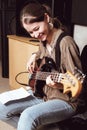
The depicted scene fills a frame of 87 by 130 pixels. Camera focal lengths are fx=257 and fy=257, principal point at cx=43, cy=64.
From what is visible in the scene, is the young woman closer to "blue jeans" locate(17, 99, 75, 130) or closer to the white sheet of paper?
"blue jeans" locate(17, 99, 75, 130)

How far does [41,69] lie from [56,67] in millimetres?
134

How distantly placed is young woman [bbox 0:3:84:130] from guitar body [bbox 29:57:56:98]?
2 centimetres

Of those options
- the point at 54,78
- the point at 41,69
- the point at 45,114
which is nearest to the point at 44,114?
the point at 45,114

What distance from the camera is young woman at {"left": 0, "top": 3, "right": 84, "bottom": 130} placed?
4.32 feet

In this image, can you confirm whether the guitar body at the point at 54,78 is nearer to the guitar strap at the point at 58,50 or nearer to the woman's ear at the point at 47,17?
the guitar strap at the point at 58,50

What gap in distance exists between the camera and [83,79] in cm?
128

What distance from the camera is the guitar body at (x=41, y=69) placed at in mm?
1457

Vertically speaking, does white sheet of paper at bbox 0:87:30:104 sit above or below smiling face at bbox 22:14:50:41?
below

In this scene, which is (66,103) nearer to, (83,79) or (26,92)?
(83,79)

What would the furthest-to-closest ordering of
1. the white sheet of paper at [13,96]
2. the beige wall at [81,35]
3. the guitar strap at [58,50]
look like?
the beige wall at [81,35], the white sheet of paper at [13,96], the guitar strap at [58,50]

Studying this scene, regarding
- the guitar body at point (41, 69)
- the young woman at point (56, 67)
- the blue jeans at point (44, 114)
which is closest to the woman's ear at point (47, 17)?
the young woman at point (56, 67)

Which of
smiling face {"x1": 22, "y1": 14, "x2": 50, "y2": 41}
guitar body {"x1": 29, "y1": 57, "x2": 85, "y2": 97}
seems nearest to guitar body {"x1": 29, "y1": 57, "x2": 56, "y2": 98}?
guitar body {"x1": 29, "y1": 57, "x2": 85, "y2": 97}

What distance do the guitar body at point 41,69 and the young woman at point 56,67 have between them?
20 mm

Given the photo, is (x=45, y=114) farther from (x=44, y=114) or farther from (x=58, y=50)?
(x=58, y=50)
